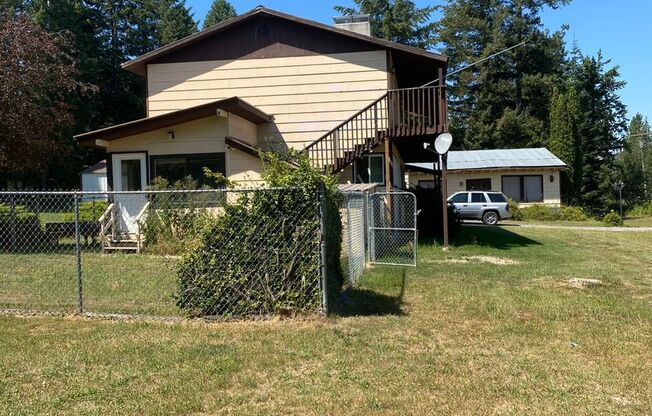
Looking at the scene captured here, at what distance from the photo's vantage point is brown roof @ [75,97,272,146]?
12.6m

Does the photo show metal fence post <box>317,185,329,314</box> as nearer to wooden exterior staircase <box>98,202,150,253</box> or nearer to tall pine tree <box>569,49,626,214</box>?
wooden exterior staircase <box>98,202,150,253</box>

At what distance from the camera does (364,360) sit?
15.4 feet

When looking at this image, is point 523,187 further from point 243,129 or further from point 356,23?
point 243,129

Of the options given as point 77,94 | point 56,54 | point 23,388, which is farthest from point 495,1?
point 23,388

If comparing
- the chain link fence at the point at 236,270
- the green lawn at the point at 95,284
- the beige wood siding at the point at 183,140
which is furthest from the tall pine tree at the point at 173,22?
the chain link fence at the point at 236,270

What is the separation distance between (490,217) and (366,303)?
18.4m

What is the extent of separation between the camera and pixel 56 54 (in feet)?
48.6

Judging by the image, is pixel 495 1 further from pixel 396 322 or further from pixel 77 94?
pixel 396 322

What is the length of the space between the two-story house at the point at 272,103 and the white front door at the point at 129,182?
0.12ft

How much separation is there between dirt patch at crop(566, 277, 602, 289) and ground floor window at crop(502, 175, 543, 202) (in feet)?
74.3

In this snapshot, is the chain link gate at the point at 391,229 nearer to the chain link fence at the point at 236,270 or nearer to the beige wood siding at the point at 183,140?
the beige wood siding at the point at 183,140

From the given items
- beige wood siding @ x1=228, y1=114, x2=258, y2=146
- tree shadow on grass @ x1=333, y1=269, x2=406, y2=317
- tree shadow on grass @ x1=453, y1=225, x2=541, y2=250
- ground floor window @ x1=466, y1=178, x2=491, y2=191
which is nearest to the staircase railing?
beige wood siding @ x1=228, y1=114, x2=258, y2=146

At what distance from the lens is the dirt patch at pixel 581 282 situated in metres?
8.58

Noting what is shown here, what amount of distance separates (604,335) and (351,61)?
11.1 meters
